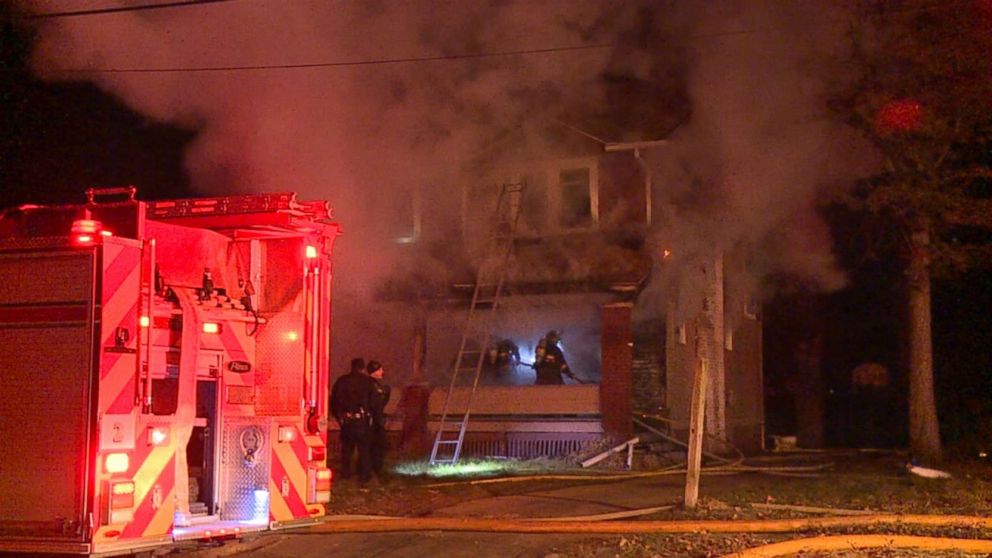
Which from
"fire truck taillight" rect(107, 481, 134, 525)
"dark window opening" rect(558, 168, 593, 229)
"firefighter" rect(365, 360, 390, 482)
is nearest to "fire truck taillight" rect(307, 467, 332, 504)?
"fire truck taillight" rect(107, 481, 134, 525)

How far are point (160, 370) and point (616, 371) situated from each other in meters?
9.58

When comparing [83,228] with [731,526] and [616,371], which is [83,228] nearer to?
[731,526]

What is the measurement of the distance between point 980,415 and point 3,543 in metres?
15.6

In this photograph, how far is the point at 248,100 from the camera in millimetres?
10898

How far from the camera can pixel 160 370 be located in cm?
590

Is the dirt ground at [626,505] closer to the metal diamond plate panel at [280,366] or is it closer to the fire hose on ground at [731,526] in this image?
the fire hose on ground at [731,526]

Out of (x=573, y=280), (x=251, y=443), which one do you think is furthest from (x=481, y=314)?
(x=251, y=443)

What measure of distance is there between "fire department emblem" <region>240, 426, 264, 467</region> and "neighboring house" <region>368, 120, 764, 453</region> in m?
8.69

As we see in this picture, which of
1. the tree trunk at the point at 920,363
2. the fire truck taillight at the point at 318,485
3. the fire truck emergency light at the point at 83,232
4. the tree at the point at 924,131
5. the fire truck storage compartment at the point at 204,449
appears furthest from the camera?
the tree trunk at the point at 920,363

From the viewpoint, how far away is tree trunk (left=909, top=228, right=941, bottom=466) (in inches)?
567

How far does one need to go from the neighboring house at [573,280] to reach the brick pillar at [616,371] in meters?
0.02

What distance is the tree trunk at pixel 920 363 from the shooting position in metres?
14.4

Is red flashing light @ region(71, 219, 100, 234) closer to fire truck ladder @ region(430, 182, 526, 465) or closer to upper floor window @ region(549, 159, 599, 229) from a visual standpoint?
fire truck ladder @ region(430, 182, 526, 465)

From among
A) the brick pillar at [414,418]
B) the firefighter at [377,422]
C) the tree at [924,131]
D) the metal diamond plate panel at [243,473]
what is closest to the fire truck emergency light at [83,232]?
the metal diamond plate panel at [243,473]
